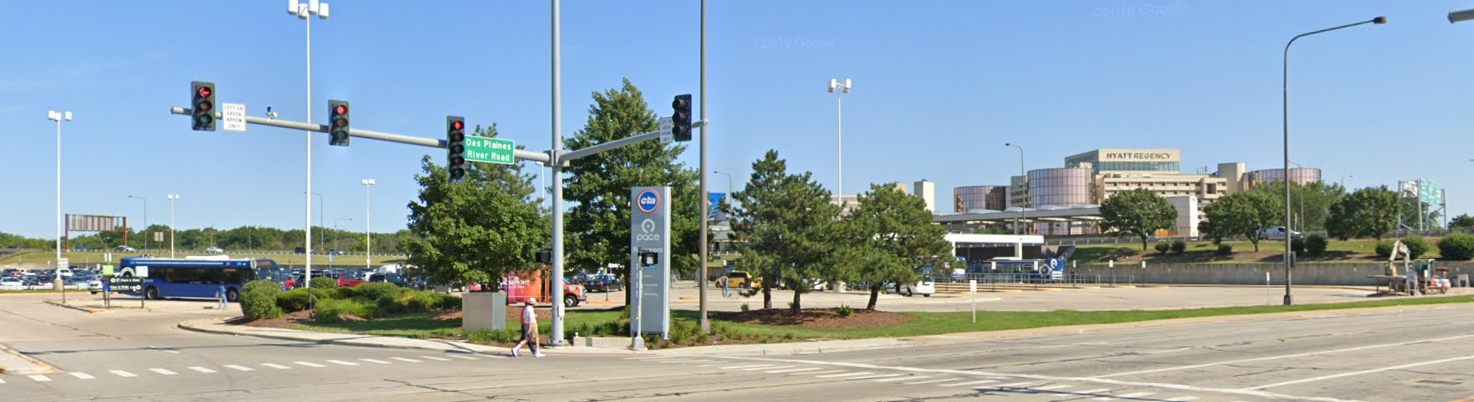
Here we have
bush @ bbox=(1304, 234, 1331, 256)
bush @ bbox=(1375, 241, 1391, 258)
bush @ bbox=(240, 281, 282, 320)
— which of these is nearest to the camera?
bush @ bbox=(240, 281, 282, 320)

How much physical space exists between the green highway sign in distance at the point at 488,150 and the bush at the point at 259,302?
17.3m

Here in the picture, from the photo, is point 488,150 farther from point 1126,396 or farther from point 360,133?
point 1126,396

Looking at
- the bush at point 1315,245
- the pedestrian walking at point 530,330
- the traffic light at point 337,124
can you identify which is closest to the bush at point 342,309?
the pedestrian walking at point 530,330

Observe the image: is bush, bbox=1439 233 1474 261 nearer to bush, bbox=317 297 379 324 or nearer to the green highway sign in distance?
bush, bbox=317 297 379 324

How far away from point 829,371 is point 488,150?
928 centimetres

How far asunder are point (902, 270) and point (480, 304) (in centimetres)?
1270

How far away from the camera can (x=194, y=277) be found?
57.2 metres

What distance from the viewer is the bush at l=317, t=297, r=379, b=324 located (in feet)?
118

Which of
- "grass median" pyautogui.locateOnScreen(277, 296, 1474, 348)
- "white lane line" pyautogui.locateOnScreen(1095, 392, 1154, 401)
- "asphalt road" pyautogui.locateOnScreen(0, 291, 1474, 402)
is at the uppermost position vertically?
"white lane line" pyautogui.locateOnScreen(1095, 392, 1154, 401)

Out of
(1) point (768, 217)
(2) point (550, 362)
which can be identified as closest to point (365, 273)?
(1) point (768, 217)

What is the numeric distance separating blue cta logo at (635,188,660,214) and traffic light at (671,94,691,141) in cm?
481

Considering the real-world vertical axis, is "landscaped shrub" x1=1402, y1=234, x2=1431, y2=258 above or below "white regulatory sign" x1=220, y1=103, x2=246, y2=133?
below

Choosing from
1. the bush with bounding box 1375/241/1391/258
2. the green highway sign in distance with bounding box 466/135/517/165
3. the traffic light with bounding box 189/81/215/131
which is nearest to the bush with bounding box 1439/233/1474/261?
the bush with bounding box 1375/241/1391/258

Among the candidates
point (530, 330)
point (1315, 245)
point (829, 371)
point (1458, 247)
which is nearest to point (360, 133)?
point (530, 330)
